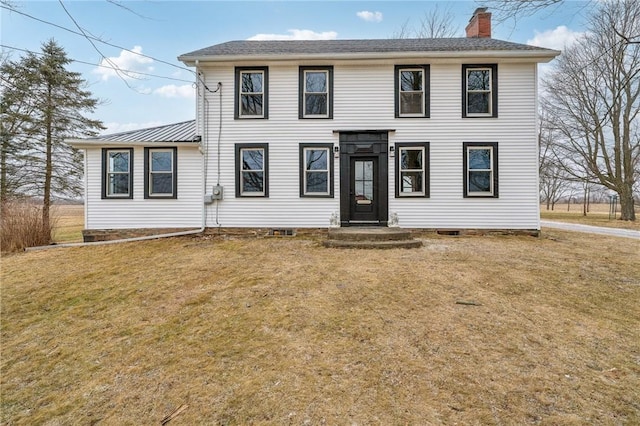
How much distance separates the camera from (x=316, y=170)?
967 centimetres

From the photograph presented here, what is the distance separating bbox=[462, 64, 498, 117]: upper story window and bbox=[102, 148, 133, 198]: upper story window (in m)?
11.1

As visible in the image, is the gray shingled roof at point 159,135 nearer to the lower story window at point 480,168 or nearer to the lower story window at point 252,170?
the lower story window at point 252,170

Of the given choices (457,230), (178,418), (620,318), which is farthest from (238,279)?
(457,230)

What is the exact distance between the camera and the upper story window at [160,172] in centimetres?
961

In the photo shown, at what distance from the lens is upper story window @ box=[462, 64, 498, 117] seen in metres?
9.41

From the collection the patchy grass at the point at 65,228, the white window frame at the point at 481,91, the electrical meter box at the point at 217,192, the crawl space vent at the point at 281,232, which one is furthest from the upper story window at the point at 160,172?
the white window frame at the point at 481,91

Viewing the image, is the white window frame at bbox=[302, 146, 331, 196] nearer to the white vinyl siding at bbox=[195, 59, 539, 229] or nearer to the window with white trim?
the window with white trim

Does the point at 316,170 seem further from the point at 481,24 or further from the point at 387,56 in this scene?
the point at 481,24

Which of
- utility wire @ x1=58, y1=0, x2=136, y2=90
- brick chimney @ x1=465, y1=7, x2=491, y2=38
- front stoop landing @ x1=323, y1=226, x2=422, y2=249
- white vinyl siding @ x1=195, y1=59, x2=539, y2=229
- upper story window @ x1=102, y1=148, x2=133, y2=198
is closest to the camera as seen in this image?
utility wire @ x1=58, y1=0, x2=136, y2=90

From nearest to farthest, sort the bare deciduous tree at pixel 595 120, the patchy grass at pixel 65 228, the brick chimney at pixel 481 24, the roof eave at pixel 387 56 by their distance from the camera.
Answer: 1. the roof eave at pixel 387 56
2. the patchy grass at pixel 65 228
3. the brick chimney at pixel 481 24
4. the bare deciduous tree at pixel 595 120

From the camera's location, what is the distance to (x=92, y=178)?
9.59m

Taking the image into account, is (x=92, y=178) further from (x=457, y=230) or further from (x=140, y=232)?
(x=457, y=230)

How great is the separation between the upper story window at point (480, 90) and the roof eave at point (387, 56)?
0.43m

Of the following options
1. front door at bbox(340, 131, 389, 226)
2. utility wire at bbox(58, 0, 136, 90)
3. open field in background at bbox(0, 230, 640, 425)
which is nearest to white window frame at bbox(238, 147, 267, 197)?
front door at bbox(340, 131, 389, 226)
